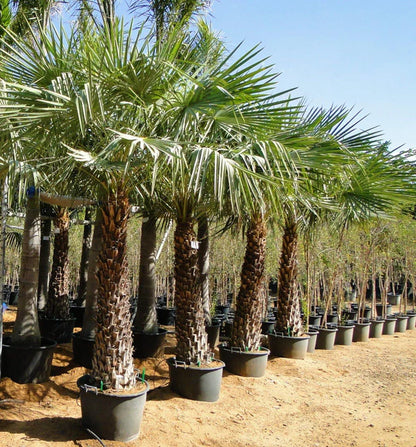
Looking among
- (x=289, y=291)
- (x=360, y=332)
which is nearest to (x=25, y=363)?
(x=289, y=291)

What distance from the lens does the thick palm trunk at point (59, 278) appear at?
7.96 metres

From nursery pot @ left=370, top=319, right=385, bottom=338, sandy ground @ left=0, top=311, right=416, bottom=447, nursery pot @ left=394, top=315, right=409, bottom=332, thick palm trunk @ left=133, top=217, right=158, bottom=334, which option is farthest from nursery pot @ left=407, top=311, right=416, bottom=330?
thick palm trunk @ left=133, top=217, right=158, bottom=334

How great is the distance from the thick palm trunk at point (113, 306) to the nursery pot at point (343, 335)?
690 cm

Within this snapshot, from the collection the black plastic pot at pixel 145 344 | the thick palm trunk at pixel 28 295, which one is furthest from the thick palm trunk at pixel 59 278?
the thick palm trunk at pixel 28 295

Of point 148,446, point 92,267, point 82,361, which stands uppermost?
point 92,267

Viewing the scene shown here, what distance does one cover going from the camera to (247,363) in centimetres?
666

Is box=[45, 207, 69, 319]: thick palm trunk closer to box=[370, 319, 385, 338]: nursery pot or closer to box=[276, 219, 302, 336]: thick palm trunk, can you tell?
box=[276, 219, 302, 336]: thick palm trunk

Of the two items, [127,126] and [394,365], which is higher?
[127,126]

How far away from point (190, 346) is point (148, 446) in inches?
60.5

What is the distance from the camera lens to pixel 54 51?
3941 mm

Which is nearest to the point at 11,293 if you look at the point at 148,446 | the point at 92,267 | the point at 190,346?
the point at 92,267

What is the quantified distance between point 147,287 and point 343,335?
16.7 feet

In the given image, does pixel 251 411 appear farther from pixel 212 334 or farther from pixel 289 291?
pixel 289 291

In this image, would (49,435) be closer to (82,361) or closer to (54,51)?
(82,361)
